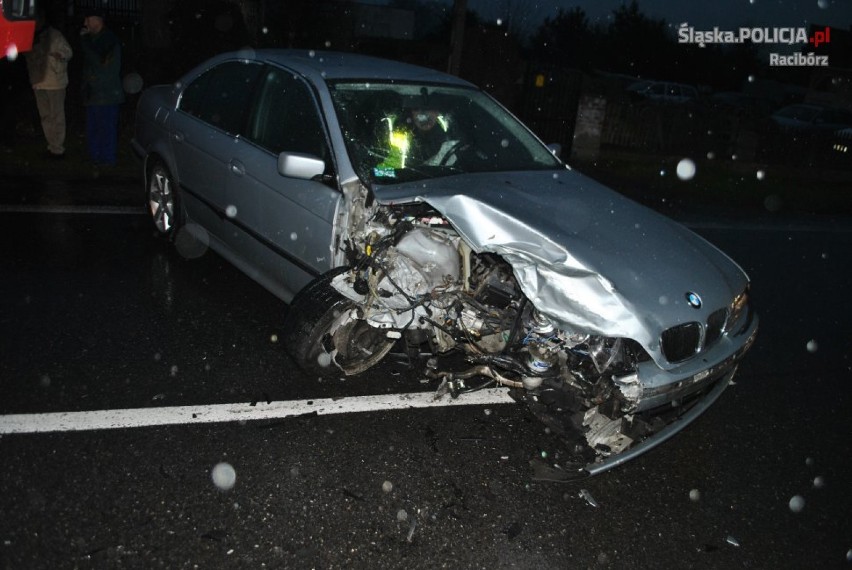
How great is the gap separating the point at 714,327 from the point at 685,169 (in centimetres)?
1099

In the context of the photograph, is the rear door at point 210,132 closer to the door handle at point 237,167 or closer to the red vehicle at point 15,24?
the door handle at point 237,167

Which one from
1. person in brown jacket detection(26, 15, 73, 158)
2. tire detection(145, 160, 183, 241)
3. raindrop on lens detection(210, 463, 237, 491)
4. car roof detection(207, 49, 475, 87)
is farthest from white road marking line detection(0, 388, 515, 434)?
person in brown jacket detection(26, 15, 73, 158)

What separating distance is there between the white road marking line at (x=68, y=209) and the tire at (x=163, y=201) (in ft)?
3.28

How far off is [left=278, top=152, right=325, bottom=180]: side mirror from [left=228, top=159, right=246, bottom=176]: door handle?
0.82 meters

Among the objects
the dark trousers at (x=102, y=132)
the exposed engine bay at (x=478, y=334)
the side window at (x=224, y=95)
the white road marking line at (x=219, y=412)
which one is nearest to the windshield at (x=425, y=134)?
the exposed engine bay at (x=478, y=334)

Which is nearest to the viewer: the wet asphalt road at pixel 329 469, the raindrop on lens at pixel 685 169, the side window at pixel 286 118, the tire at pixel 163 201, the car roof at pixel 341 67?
the wet asphalt road at pixel 329 469

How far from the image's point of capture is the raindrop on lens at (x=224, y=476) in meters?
3.12

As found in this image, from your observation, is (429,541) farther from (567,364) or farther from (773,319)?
(773,319)

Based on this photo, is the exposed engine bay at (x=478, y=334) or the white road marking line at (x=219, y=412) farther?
the white road marking line at (x=219, y=412)

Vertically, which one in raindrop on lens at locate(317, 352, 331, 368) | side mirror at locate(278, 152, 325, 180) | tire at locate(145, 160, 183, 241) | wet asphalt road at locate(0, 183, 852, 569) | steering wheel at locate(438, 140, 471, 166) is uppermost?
steering wheel at locate(438, 140, 471, 166)

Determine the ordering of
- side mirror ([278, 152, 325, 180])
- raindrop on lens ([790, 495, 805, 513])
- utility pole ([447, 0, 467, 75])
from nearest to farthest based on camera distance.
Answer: raindrop on lens ([790, 495, 805, 513]) < side mirror ([278, 152, 325, 180]) < utility pole ([447, 0, 467, 75])

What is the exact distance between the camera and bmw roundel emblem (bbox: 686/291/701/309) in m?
3.44

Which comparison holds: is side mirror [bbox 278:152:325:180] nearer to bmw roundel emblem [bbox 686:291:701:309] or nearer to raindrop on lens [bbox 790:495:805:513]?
bmw roundel emblem [bbox 686:291:701:309]

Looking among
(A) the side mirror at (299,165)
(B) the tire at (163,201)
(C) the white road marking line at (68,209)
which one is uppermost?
(A) the side mirror at (299,165)
